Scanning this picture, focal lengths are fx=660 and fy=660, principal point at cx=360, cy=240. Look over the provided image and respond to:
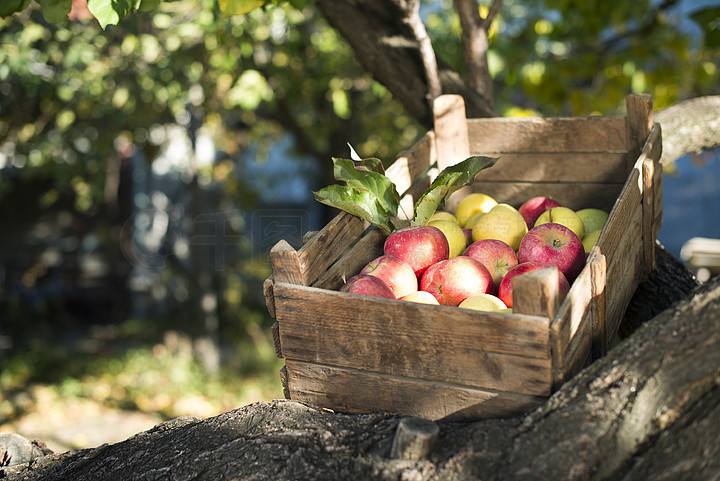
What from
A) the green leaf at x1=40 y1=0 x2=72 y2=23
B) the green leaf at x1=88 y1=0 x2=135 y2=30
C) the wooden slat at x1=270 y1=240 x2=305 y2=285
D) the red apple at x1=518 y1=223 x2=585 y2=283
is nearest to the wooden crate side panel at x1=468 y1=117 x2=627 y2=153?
the red apple at x1=518 y1=223 x2=585 y2=283

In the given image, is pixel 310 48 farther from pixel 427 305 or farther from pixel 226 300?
pixel 427 305

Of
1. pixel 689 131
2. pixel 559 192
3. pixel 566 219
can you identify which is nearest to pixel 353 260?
pixel 566 219

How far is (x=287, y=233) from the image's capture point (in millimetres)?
9039

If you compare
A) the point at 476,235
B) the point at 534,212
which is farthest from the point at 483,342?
the point at 534,212

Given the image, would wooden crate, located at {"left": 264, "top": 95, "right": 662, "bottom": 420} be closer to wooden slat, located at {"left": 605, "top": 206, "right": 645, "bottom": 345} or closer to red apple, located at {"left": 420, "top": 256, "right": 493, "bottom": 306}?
wooden slat, located at {"left": 605, "top": 206, "right": 645, "bottom": 345}

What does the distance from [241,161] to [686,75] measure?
594 cm

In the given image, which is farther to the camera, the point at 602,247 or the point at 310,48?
the point at 310,48

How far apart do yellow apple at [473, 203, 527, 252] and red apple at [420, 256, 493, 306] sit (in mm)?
269

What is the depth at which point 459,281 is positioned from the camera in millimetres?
1563

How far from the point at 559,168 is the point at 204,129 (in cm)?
676

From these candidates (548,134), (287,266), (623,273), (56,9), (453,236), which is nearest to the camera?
(287,266)

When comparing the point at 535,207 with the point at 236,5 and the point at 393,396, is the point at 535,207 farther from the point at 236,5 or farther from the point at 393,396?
the point at 236,5

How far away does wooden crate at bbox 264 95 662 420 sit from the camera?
1.25 m

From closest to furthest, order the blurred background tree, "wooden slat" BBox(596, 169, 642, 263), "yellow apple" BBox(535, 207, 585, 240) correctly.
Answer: "wooden slat" BBox(596, 169, 642, 263), "yellow apple" BBox(535, 207, 585, 240), the blurred background tree
